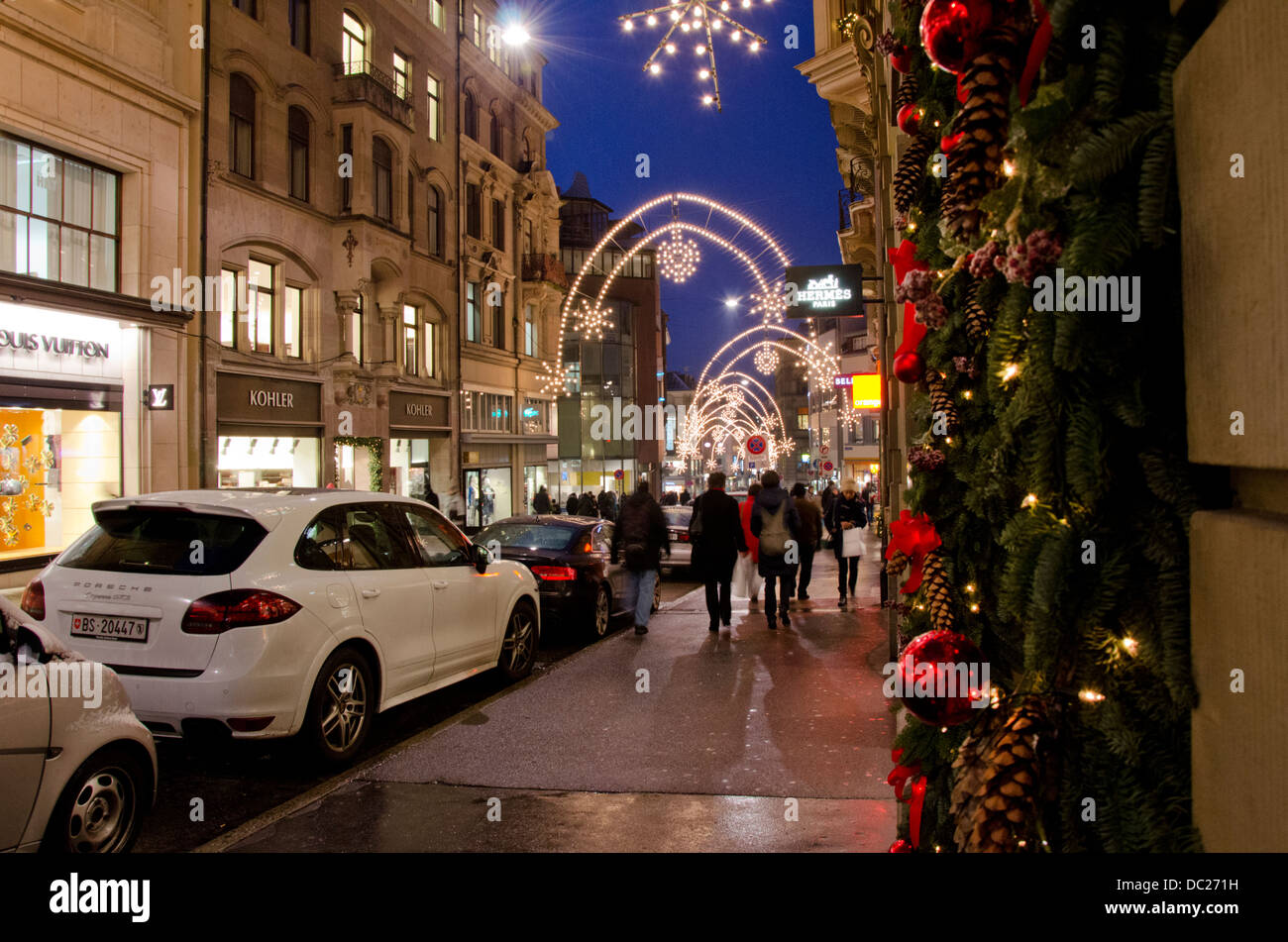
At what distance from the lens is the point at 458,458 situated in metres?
29.6

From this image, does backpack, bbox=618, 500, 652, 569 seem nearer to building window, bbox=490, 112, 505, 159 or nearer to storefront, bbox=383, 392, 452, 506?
storefront, bbox=383, 392, 452, 506

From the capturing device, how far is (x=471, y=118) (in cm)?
3120

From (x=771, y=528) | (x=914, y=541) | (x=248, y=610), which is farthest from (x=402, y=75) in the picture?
(x=914, y=541)

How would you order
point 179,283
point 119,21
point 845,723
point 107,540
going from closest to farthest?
point 107,540, point 845,723, point 119,21, point 179,283

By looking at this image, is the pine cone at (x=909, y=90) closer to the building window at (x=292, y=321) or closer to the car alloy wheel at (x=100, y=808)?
the car alloy wheel at (x=100, y=808)

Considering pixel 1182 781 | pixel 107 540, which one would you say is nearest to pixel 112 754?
pixel 107 540

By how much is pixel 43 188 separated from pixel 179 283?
3.11 meters

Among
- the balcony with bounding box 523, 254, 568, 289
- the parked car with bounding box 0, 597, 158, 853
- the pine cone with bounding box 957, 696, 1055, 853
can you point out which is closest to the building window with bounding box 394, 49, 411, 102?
the balcony with bounding box 523, 254, 568, 289

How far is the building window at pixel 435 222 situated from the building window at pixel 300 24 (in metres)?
6.54

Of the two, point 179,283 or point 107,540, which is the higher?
point 179,283

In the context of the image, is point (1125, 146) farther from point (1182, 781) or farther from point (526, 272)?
point (526, 272)

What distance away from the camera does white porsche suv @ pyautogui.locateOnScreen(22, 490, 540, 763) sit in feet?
17.0

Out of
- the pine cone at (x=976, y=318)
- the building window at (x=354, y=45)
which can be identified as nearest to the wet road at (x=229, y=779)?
the pine cone at (x=976, y=318)

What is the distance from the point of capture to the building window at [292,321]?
21.4 metres
